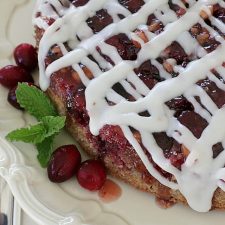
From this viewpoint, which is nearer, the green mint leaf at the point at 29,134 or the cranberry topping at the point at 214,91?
the cranberry topping at the point at 214,91

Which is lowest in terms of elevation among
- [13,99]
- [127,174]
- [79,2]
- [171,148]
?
[127,174]

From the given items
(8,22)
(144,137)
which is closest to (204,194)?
(144,137)

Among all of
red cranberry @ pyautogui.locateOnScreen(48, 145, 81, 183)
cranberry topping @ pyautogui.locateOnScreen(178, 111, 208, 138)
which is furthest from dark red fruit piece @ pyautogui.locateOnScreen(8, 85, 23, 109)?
cranberry topping @ pyautogui.locateOnScreen(178, 111, 208, 138)

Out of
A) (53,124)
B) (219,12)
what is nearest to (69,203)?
(53,124)

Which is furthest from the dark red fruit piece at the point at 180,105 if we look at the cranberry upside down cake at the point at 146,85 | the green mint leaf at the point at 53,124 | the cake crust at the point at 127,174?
the green mint leaf at the point at 53,124

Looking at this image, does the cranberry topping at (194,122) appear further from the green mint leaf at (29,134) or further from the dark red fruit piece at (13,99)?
the dark red fruit piece at (13,99)

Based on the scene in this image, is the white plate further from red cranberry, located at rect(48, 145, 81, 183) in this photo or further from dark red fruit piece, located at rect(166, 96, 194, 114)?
dark red fruit piece, located at rect(166, 96, 194, 114)

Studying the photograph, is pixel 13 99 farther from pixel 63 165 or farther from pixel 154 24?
pixel 154 24
